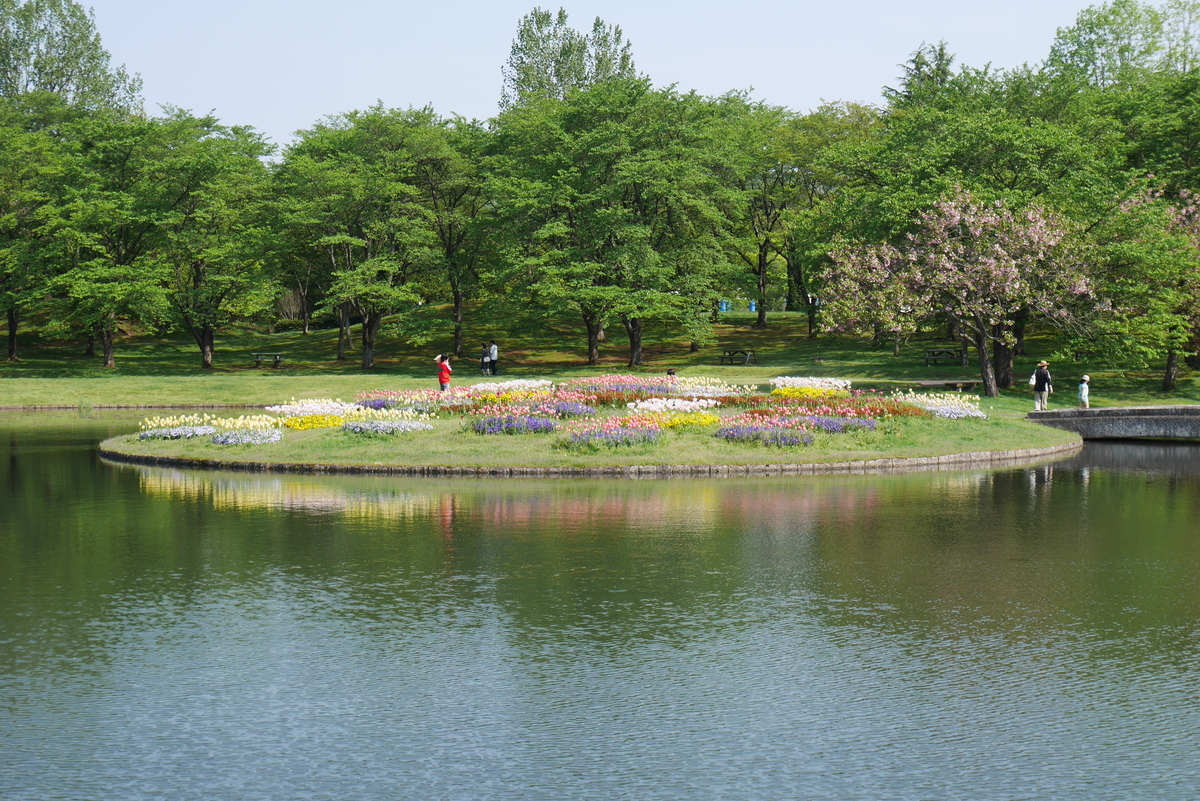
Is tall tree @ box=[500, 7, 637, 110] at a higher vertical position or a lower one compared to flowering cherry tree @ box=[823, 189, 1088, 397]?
higher

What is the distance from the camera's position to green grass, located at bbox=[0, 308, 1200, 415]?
2035 inches

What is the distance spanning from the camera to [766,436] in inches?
1118

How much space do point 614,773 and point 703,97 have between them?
7515 centimetres

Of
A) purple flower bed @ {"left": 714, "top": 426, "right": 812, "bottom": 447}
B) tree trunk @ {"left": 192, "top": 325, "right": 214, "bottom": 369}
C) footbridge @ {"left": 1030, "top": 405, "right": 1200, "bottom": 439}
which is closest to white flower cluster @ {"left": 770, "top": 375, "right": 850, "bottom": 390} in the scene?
footbridge @ {"left": 1030, "top": 405, "right": 1200, "bottom": 439}

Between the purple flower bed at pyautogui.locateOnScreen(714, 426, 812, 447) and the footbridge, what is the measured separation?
13.3 metres

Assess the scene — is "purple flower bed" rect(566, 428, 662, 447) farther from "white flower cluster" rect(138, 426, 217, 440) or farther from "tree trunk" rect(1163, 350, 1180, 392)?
"tree trunk" rect(1163, 350, 1180, 392)

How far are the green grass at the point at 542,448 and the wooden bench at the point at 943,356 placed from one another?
3052 centimetres

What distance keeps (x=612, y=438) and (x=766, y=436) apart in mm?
3719

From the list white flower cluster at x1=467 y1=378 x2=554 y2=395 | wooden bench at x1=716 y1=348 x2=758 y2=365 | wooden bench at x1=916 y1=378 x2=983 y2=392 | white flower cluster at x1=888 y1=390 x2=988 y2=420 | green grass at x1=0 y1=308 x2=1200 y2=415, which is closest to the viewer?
white flower cluster at x1=888 y1=390 x2=988 y2=420

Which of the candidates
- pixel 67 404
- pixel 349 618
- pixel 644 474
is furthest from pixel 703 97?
pixel 349 618

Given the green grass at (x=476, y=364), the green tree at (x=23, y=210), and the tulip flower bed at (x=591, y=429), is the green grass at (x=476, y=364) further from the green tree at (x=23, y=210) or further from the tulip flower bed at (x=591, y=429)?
the tulip flower bed at (x=591, y=429)

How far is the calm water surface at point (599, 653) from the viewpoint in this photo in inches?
323

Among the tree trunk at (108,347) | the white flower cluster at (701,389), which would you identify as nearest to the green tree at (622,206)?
the white flower cluster at (701,389)

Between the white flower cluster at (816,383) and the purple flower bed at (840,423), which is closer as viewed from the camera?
the purple flower bed at (840,423)
